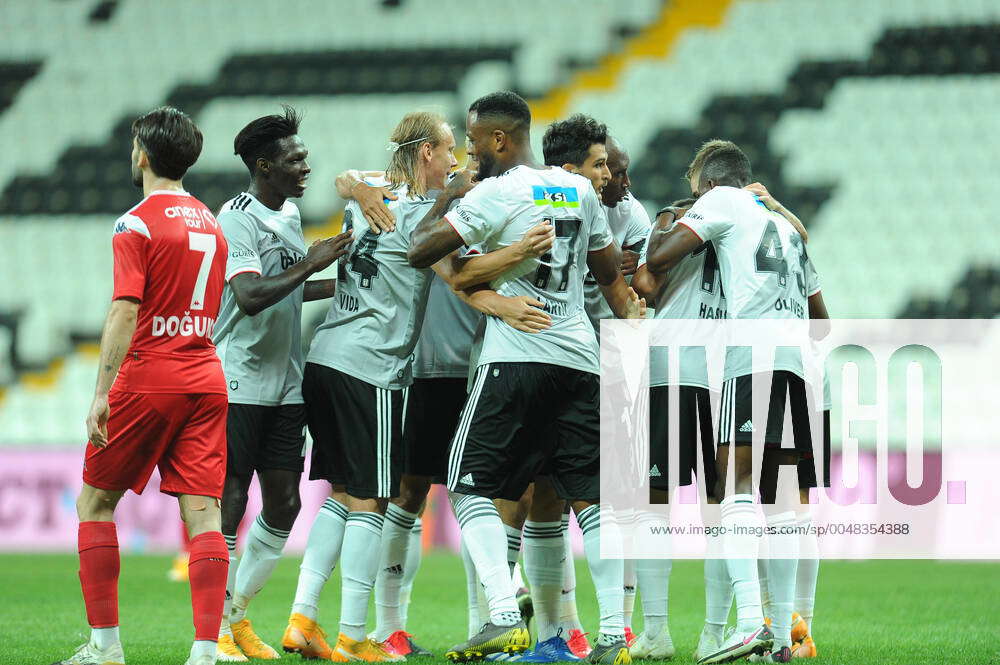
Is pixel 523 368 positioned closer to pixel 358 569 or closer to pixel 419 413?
pixel 419 413

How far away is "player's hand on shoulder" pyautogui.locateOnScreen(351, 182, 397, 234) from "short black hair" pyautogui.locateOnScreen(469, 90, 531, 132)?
67 cm

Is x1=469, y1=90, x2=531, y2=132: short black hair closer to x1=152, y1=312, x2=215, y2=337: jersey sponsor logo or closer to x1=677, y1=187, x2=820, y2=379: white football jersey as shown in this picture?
x1=677, y1=187, x2=820, y2=379: white football jersey

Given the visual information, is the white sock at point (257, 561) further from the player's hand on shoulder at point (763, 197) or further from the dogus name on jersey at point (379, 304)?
the player's hand on shoulder at point (763, 197)

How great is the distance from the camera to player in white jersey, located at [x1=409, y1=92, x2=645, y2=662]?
482 cm

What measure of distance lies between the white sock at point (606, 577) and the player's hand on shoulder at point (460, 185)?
4.72 ft

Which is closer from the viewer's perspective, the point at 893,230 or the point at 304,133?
the point at 893,230

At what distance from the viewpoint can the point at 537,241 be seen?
4844mm

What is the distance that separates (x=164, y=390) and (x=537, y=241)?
58.8 inches

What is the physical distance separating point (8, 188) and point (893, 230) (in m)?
11.3

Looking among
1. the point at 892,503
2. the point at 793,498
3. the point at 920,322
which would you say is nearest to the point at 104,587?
the point at 793,498

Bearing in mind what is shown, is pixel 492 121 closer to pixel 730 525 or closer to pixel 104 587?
pixel 730 525


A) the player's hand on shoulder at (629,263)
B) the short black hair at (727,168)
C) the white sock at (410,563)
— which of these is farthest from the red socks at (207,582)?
the short black hair at (727,168)

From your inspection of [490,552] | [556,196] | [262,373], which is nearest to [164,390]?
[262,373]

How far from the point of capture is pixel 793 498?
5590 mm
